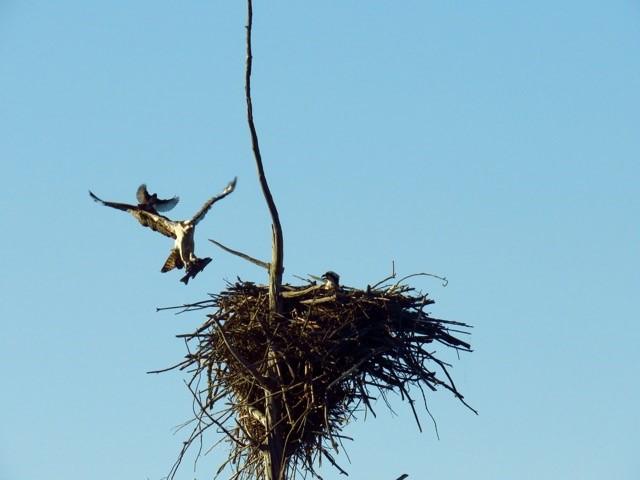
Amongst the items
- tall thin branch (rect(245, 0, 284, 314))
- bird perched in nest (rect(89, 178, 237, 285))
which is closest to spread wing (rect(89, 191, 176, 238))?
bird perched in nest (rect(89, 178, 237, 285))

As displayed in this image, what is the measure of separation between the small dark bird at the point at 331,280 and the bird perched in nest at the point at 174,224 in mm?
1739

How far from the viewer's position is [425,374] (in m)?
12.5

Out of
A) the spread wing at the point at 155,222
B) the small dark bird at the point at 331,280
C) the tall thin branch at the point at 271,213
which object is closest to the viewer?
the tall thin branch at the point at 271,213

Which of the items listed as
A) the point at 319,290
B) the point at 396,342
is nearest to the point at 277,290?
the point at 319,290

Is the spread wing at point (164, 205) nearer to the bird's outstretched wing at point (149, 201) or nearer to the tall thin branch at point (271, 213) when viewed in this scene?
the bird's outstretched wing at point (149, 201)

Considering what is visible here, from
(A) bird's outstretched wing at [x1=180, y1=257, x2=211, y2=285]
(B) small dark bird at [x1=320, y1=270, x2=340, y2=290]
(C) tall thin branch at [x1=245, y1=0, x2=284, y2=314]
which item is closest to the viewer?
(C) tall thin branch at [x1=245, y1=0, x2=284, y2=314]

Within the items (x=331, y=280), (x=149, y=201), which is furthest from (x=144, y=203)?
(x=331, y=280)

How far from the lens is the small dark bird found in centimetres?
1282

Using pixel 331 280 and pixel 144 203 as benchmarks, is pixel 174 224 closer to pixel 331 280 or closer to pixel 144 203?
pixel 144 203

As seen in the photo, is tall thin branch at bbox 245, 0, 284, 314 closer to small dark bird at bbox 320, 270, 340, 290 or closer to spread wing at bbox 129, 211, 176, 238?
small dark bird at bbox 320, 270, 340, 290

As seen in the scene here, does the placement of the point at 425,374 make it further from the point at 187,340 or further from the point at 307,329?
the point at 187,340

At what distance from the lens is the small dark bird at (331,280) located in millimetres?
12820

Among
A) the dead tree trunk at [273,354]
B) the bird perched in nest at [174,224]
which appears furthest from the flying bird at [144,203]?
the dead tree trunk at [273,354]

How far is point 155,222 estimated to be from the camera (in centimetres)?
1511
